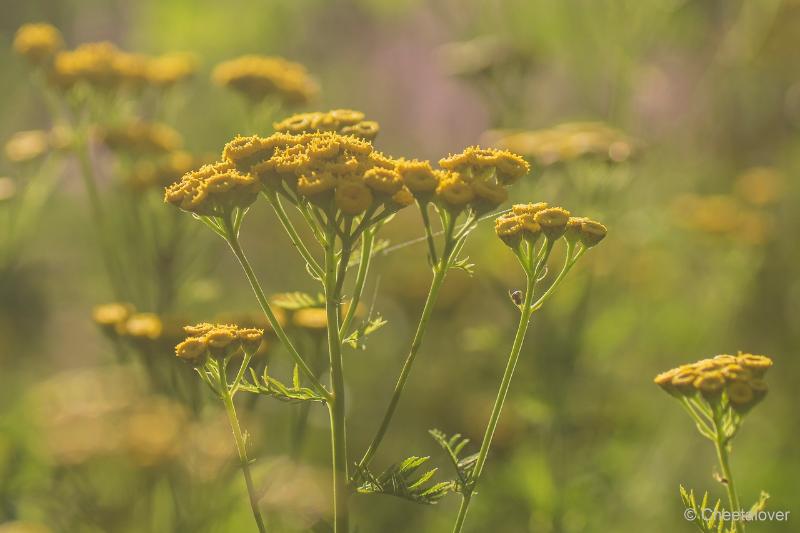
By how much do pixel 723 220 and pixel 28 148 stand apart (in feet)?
13.7

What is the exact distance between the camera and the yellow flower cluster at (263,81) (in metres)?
4.36

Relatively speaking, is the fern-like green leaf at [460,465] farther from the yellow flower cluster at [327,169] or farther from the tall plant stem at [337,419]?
Answer: the yellow flower cluster at [327,169]

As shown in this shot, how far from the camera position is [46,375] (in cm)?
695

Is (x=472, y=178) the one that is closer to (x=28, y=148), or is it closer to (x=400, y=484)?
Result: (x=400, y=484)

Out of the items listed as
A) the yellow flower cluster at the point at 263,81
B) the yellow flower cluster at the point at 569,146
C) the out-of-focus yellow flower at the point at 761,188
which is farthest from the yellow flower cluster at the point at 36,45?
the out-of-focus yellow flower at the point at 761,188

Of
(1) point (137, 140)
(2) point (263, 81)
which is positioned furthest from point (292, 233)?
(1) point (137, 140)

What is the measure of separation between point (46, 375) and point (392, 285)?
2.72 metres

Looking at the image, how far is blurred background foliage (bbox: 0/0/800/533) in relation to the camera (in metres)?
3.42

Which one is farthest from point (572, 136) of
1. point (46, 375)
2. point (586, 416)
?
point (46, 375)

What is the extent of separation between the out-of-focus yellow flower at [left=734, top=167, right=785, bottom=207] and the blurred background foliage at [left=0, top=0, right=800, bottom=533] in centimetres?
4

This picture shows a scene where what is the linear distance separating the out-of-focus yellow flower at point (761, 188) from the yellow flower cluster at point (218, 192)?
483cm

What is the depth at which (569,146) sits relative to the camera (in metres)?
4.59

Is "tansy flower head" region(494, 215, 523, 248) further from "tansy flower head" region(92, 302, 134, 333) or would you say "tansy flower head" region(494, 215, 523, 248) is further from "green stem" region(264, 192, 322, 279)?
"tansy flower head" region(92, 302, 134, 333)

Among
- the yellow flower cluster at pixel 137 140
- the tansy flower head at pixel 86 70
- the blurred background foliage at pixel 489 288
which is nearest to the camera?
the blurred background foliage at pixel 489 288
